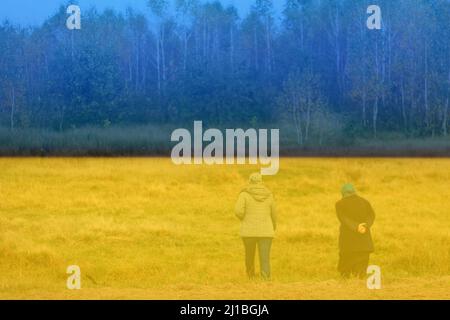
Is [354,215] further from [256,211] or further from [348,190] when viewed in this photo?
[256,211]

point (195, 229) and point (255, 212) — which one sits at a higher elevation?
point (255, 212)

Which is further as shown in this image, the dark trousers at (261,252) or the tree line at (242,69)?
the tree line at (242,69)

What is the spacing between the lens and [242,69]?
5056 centimetres

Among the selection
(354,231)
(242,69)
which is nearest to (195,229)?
(354,231)

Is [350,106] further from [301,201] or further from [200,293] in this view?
[200,293]

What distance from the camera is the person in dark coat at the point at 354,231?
12.2m

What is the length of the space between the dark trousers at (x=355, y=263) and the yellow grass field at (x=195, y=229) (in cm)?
24

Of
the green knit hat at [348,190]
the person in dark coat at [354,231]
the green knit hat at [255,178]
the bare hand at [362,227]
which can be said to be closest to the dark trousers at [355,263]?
the person in dark coat at [354,231]

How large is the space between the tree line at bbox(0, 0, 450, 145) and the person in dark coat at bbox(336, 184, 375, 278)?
2891 centimetres

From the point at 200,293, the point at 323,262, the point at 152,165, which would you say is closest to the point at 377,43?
the point at 152,165

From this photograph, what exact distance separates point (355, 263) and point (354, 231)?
541 mm

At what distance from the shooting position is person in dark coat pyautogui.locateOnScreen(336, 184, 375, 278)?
12219mm

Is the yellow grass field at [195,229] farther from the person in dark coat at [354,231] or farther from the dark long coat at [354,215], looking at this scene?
the dark long coat at [354,215]
